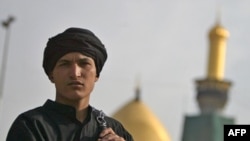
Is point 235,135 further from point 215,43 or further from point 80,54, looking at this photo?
point 215,43

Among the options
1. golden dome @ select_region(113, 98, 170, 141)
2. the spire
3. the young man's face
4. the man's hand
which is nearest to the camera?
the man's hand

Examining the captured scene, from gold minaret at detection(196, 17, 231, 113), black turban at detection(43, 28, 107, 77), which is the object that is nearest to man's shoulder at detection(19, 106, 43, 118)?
black turban at detection(43, 28, 107, 77)

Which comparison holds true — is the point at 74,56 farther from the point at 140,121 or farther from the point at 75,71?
the point at 140,121

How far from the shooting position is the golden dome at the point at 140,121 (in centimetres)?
4041

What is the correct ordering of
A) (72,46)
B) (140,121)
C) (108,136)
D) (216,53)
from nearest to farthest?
1. (108,136)
2. (72,46)
3. (140,121)
4. (216,53)

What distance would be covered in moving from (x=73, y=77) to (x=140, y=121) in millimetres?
38991

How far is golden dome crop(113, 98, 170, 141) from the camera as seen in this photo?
4041cm

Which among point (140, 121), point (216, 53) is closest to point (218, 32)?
point (216, 53)

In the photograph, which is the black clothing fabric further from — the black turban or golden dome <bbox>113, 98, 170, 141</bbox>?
golden dome <bbox>113, 98, 170, 141</bbox>

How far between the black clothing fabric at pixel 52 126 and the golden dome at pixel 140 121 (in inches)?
1433

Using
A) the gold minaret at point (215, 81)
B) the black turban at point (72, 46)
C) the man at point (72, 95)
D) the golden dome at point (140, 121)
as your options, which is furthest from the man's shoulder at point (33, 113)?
the gold minaret at point (215, 81)

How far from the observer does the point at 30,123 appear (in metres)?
2.51

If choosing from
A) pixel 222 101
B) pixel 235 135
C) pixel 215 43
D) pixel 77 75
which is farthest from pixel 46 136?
pixel 222 101

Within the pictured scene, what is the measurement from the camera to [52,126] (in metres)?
2.54
